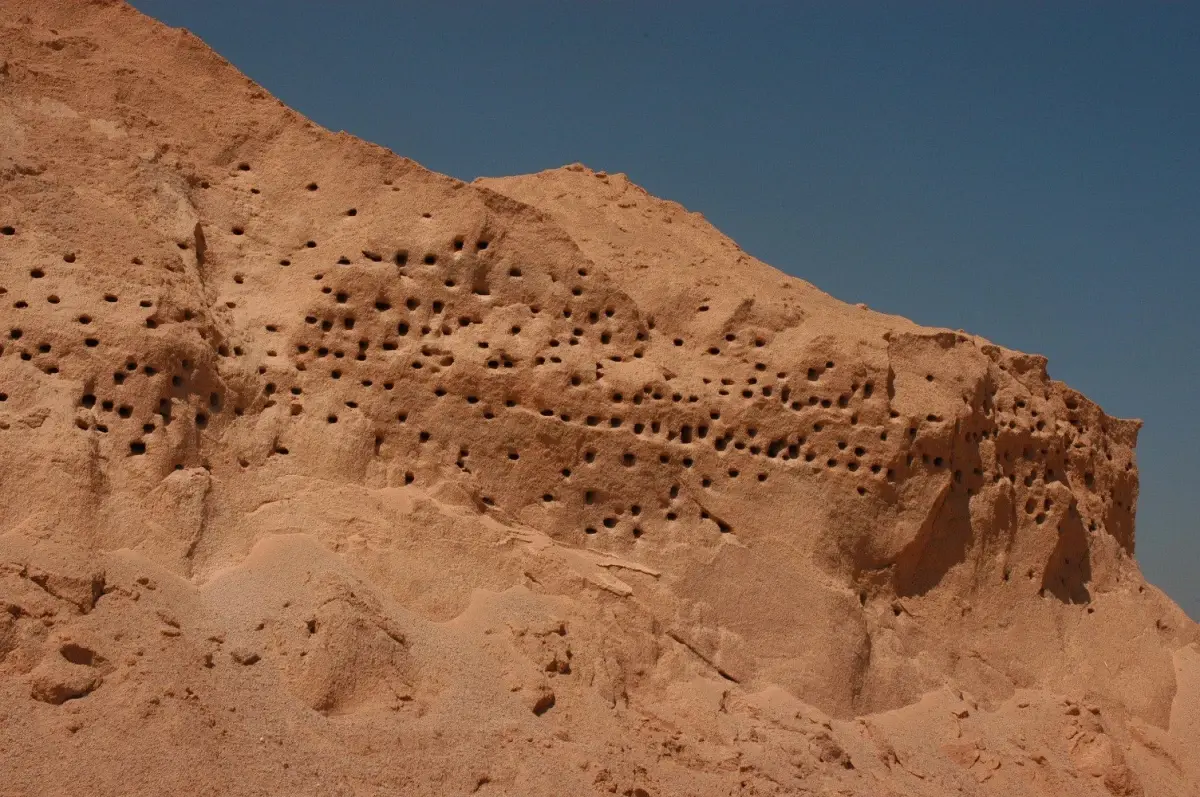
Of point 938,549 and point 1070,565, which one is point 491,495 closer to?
point 938,549

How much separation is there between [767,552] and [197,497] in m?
5.12

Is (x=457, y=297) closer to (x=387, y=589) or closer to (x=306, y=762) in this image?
(x=387, y=589)

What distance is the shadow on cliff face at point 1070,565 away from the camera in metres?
14.9

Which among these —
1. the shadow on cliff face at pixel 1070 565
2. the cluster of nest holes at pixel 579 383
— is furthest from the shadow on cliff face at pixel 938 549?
the shadow on cliff face at pixel 1070 565

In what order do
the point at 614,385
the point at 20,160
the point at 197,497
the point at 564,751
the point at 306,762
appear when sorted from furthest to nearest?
the point at 614,385, the point at 20,160, the point at 197,497, the point at 564,751, the point at 306,762

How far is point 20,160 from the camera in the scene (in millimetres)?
12523

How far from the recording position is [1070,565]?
15.2m

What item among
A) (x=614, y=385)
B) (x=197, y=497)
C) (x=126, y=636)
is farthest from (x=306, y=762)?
(x=614, y=385)

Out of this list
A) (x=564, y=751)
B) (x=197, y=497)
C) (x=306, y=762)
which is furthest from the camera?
(x=197, y=497)

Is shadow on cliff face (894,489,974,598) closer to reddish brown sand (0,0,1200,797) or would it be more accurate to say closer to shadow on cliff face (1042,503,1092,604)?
reddish brown sand (0,0,1200,797)

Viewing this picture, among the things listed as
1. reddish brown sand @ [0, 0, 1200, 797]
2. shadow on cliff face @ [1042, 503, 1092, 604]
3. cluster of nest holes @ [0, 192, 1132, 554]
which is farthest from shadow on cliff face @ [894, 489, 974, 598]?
shadow on cliff face @ [1042, 503, 1092, 604]

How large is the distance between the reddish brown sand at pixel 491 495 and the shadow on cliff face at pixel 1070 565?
0.15 ft

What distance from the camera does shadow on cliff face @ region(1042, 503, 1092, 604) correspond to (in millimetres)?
14852

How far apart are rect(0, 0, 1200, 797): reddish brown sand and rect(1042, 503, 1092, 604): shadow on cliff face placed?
46mm
